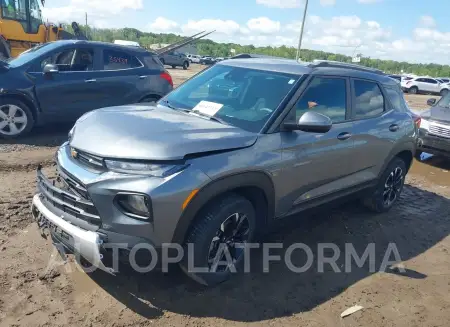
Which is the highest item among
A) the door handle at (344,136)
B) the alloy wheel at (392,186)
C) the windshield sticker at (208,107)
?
the windshield sticker at (208,107)

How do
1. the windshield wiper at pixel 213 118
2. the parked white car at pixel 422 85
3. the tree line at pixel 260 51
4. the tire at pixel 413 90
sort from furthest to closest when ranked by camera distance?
1. the tree line at pixel 260 51
2. the tire at pixel 413 90
3. the parked white car at pixel 422 85
4. the windshield wiper at pixel 213 118

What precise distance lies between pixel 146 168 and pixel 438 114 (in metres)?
7.56

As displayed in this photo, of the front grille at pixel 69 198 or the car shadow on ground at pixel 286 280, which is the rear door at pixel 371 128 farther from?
the front grille at pixel 69 198

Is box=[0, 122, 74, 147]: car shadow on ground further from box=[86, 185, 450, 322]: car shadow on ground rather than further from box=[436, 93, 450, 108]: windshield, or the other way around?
box=[436, 93, 450, 108]: windshield

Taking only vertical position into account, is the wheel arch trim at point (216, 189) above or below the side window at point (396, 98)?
below

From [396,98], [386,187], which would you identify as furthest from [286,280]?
[396,98]

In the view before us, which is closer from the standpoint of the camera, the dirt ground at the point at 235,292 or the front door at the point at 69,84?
the dirt ground at the point at 235,292

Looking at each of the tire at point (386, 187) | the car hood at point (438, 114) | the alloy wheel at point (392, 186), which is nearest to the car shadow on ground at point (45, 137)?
the tire at point (386, 187)

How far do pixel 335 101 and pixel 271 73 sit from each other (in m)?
0.74

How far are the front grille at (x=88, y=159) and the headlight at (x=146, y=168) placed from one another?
0.14m

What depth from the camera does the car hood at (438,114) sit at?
8.20 m

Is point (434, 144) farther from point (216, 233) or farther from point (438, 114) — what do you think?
point (216, 233)

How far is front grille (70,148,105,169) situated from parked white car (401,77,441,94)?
3705 centimetres

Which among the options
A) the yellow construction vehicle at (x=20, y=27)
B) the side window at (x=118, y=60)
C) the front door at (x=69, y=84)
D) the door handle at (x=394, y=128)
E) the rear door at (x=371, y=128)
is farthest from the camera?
the yellow construction vehicle at (x=20, y=27)
